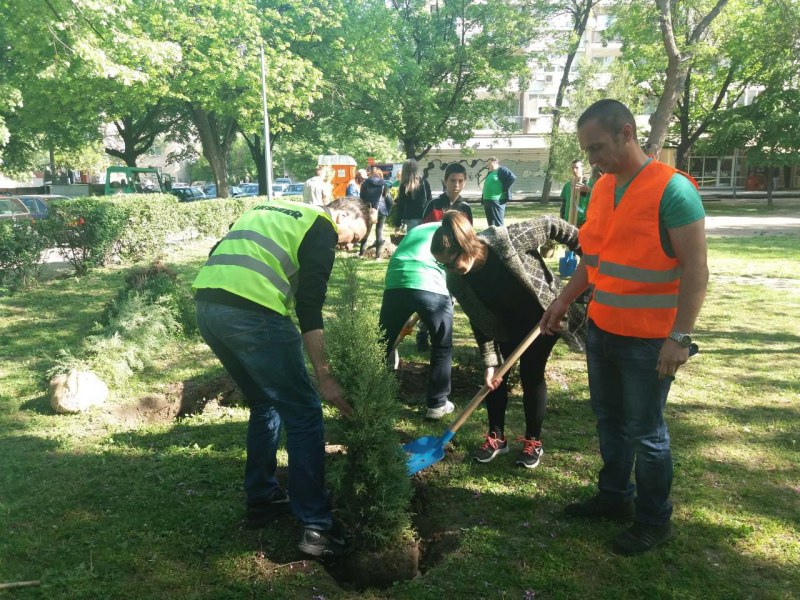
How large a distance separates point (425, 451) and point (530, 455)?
2.29 ft

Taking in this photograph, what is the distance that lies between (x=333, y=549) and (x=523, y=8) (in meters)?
29.0

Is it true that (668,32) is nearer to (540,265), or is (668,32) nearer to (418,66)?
(540,265)

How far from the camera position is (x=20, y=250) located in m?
9.34

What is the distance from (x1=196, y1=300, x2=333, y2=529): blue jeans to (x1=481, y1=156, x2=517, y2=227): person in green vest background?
24.9 ft

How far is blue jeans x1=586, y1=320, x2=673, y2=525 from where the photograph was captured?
2.62m

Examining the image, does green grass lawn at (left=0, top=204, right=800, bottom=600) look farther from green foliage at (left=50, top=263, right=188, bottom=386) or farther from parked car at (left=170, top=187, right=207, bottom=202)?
parked car at (left=170, top=187, right=207, bottom=202)

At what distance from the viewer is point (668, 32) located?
9.18 metres

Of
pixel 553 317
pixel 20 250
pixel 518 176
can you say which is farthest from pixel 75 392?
pixel 518 176

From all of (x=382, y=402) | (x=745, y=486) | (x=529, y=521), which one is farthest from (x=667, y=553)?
(x=382, y=402)

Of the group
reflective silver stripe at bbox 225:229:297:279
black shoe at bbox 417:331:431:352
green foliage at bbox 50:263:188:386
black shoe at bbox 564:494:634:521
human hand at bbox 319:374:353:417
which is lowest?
black shoe at bbox 564:494:634:521

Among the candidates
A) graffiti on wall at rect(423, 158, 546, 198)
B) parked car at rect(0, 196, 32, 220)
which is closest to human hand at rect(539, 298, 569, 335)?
parked car at rect(0, 196, 32, 220)

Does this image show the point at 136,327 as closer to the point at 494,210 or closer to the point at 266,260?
the point at 266,260

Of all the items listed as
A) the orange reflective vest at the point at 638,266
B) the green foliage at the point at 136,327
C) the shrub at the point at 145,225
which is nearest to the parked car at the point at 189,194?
the shrub at the point at 145,225

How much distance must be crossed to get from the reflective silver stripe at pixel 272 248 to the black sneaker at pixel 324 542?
1.21m
